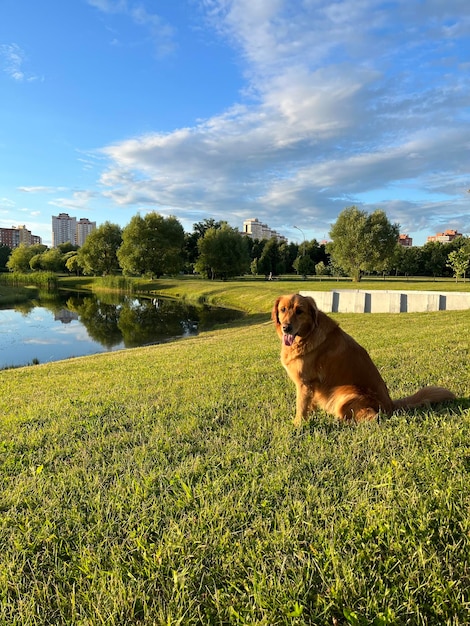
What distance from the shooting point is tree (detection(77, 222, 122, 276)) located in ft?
218

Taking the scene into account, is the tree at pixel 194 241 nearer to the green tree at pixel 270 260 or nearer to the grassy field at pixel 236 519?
the green tree at pixel 270 260

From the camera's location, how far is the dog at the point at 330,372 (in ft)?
12.7

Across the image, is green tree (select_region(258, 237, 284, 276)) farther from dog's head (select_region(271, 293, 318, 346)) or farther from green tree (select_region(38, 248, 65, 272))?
dog's head (select_region(271, 293, 318, 346))

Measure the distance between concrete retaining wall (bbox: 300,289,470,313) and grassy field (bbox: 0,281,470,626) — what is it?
46.3 feet

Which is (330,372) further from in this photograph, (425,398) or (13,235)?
(13,235)

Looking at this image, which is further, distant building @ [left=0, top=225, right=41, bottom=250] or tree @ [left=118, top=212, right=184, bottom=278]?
distant building @ [left=0, top=225, right=41, bottom=250]

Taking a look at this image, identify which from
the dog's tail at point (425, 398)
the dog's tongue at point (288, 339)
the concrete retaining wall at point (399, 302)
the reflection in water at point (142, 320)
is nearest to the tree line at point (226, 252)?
the reflection in water at point (142, 320)

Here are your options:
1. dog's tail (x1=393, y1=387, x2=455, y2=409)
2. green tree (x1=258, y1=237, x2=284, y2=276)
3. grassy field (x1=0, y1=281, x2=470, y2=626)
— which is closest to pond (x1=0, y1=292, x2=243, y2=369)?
grassy field (x1=0, y1=281, x2=470, y2=626)

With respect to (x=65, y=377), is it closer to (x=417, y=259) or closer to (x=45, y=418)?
(x=45, y=418)

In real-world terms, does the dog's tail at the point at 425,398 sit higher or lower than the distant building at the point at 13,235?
lower

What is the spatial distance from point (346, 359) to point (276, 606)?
8.62 ft

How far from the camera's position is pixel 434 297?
1769 cm

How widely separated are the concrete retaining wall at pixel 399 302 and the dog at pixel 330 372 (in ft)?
47.6

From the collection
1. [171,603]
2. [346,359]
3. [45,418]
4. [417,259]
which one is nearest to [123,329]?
[45,418]
